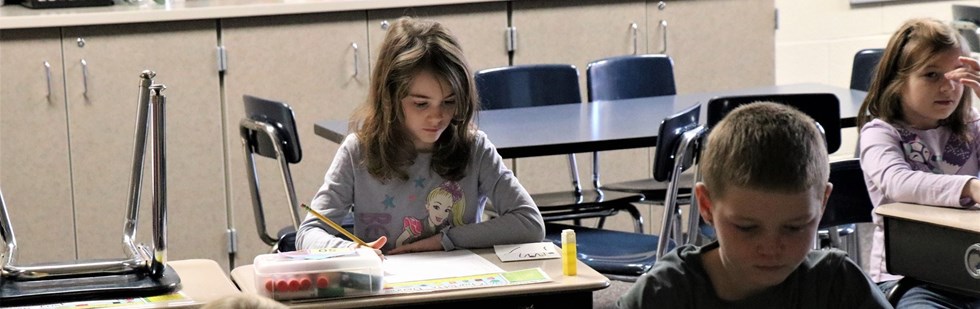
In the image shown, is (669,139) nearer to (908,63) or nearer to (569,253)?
(908,63)

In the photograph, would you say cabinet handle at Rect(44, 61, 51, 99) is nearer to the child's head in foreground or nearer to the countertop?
the countertop

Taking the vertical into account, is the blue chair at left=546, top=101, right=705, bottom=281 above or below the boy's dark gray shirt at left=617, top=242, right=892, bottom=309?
below

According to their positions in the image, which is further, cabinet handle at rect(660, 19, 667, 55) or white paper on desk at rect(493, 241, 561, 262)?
cabinet handle at rect(660, 19, 667, 55)

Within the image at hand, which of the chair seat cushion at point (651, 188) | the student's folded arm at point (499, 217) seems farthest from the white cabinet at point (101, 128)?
the student's folded arm at point (499, 217)

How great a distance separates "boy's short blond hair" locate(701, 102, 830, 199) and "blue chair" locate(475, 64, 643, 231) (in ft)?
8.06

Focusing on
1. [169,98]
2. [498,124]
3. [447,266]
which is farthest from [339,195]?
[169,98]

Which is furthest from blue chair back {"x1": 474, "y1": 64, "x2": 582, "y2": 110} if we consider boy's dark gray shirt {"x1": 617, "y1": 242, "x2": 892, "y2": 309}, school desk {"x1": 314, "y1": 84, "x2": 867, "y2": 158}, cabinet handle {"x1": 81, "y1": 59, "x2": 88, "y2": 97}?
boy's dark gray shirt {"x1": 617, "y1": 242, "x2": 892, "y2": 309}

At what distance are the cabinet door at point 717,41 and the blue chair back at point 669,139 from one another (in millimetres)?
1817

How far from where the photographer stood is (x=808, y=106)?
3.67 metres

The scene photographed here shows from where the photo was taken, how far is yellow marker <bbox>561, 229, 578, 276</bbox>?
2393mm

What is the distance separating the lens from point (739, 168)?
1.63m

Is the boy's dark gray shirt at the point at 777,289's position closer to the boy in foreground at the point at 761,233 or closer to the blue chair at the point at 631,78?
the boy in foreground at the point at 761,233

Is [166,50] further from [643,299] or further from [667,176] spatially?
[643,299]

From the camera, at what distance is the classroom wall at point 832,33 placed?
6043mm
